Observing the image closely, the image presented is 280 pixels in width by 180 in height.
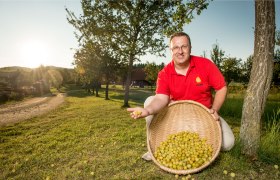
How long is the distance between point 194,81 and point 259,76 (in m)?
1.18

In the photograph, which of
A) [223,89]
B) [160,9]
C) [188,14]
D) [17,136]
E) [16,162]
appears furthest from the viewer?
[160,9]

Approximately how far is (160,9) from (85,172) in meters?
13.3

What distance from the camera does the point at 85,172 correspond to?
12.5ft

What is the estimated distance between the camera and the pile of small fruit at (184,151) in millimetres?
3372

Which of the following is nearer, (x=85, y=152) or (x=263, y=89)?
(x=263, y=89)

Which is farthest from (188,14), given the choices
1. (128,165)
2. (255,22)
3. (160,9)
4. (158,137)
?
(160,9)

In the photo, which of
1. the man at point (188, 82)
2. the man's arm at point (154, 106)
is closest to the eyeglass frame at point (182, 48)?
the man at point (188, 82)

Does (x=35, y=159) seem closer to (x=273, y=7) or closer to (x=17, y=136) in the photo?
(x=17, y=136)

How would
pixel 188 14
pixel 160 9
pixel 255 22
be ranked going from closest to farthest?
pixel 255 22
pixel 188 14
pixel 160 9

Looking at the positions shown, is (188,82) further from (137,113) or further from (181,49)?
(137,113)

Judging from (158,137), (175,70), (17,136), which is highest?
(175,70)

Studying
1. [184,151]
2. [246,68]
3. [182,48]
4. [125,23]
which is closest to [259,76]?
[182,48]

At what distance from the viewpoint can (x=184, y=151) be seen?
3.59 meters

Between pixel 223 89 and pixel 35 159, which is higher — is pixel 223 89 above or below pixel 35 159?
above
